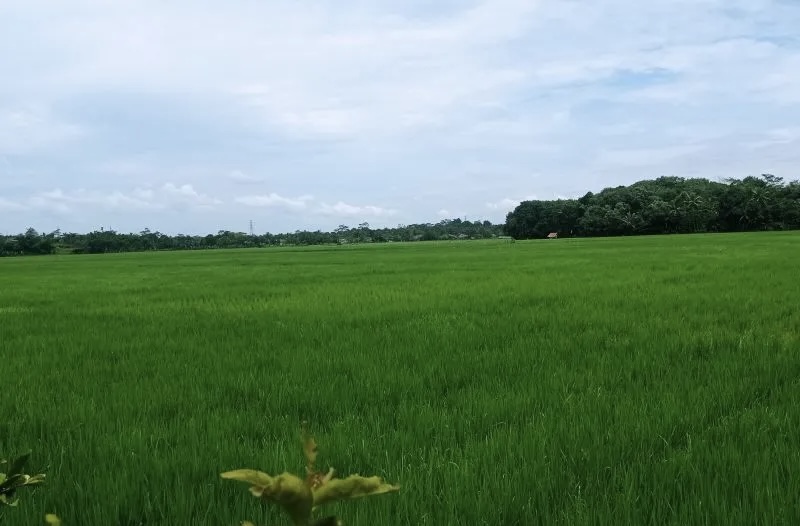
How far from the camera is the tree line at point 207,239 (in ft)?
269

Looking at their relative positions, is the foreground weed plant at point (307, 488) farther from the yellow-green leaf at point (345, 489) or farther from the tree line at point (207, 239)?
the tree line at point (207, 239)

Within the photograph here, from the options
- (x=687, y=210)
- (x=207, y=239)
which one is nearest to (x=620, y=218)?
(x=687, y=210)

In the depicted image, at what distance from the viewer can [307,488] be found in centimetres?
66

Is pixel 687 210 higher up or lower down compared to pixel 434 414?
higher up

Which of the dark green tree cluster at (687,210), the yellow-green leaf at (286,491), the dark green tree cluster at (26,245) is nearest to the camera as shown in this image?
the yellow-green leaf at (286,491)

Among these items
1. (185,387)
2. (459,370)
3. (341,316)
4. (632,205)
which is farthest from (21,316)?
(632,205)

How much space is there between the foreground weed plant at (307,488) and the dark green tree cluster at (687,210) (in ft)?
247

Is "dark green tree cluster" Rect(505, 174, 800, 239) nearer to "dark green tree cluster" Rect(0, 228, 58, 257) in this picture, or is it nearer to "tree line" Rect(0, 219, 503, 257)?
"tree line" Rect(0, 219, 503, 257)

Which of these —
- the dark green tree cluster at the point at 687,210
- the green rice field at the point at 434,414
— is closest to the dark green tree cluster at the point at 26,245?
the dark green tree cluster at the point at 687,210

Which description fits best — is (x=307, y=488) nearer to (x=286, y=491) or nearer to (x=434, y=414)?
(x=286, y=491)

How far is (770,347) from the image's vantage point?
4.81 metres

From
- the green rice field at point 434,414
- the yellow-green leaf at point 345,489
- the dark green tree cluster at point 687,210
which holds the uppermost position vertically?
the dark green tree cluster at point 687,210

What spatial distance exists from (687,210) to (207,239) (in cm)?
7515

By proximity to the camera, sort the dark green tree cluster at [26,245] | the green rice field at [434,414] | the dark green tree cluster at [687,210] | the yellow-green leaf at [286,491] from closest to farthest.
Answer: the yellow-green leaf at [286,491] < the green rice field at [434,414] < the dark green tree cluster at [687,210] < the dark green tree cluster at [26,245]
